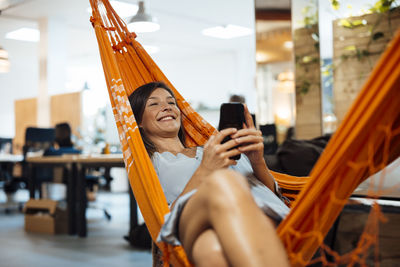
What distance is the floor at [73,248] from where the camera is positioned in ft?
8.68

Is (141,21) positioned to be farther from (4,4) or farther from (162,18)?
(4,4)

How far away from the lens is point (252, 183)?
137 centimetres

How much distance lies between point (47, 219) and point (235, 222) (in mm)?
3119

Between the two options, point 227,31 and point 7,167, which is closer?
point 7,167

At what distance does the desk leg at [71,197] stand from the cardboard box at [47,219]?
99 millimetres

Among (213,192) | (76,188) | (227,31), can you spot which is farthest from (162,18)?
(213,192)

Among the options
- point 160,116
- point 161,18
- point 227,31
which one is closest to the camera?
point 160,116

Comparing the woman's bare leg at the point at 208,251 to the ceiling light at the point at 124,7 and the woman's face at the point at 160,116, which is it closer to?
the woman's face at the point at 160,116

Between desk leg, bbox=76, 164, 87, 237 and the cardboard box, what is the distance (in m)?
0.24

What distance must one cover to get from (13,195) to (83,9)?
9.96 feet

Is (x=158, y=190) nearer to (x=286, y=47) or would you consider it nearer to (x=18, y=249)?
(x=18, y=249)

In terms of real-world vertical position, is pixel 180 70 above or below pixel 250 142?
above

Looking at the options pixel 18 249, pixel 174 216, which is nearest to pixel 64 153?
pixel 18 249

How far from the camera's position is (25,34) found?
7527 mm
